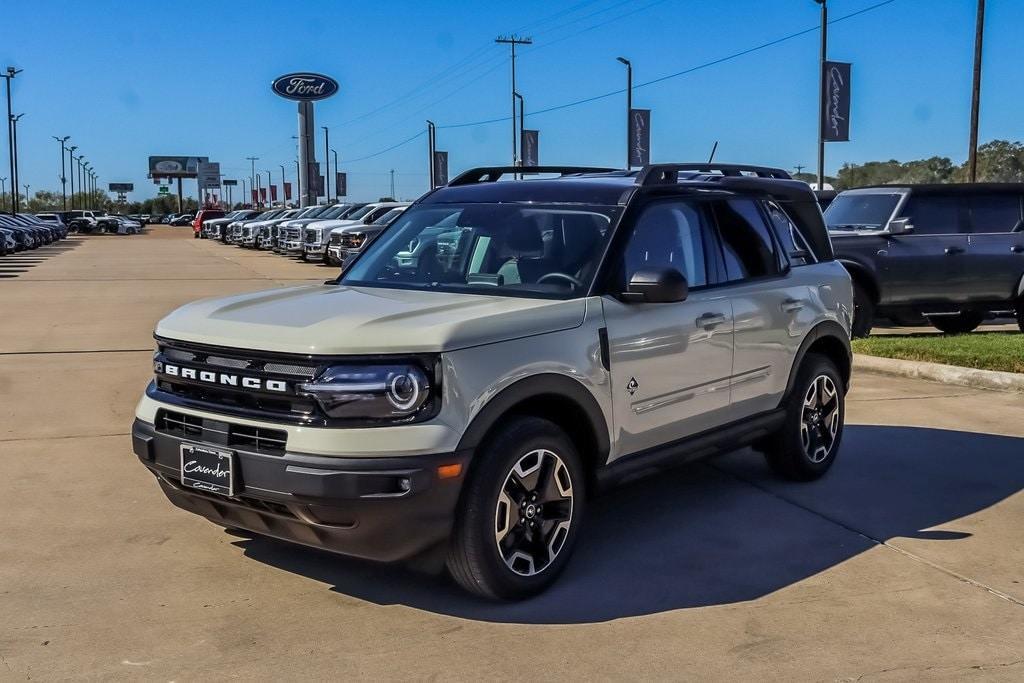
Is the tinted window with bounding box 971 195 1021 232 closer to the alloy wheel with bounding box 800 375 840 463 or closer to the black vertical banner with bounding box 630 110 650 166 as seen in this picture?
the alloy wheel with bounding box 800 375 840 463

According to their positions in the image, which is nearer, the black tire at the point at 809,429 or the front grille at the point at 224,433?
the front grille at the point at 224,433

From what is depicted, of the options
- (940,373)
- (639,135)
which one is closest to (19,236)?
(639,135)

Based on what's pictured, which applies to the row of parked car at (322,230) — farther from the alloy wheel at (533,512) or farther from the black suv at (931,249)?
the alloy wheel at (533,512)

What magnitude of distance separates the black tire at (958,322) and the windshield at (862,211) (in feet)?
6.47

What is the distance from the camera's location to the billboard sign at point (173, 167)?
16775 centimetres

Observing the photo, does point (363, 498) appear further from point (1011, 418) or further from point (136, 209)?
point (136, 209)

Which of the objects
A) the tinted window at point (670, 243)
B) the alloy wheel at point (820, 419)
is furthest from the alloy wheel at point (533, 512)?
the alloy wheel at point (820, 419)

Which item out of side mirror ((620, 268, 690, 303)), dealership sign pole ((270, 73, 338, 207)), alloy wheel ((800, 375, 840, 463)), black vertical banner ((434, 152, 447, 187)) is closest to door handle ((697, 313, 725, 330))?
side mirror ((620, 268, 690, 303))

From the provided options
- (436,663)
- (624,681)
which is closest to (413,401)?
(436,663)

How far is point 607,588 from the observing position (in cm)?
462

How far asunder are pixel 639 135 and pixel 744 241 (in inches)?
1386

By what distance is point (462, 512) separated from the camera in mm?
4160

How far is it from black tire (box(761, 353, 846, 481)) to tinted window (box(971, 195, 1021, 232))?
7612 millimetres

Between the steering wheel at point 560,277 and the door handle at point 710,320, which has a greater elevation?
the steering wheel at point 560,277
